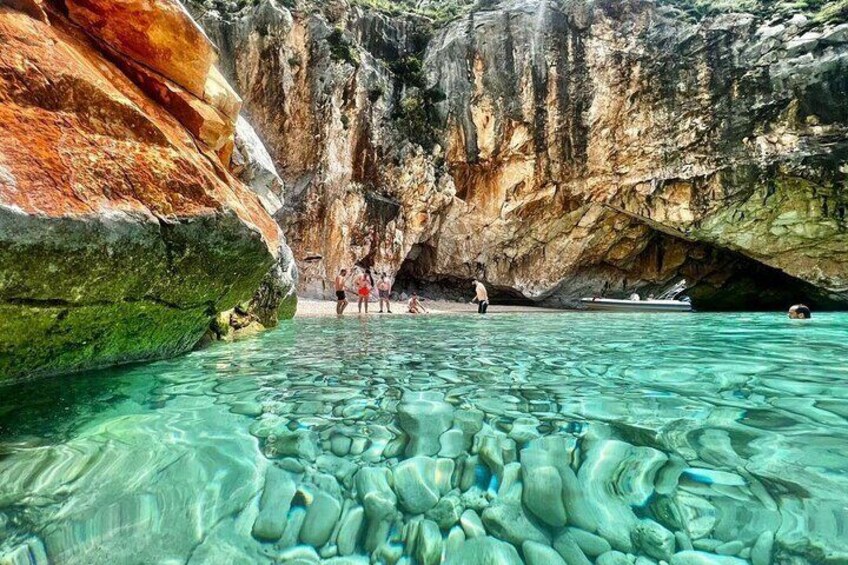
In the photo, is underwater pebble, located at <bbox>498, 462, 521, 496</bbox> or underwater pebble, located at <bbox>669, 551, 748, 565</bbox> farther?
underwater pebble, located at <bbox>498, 462, 521, 496</bbox>

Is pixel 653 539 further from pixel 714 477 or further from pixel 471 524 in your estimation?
pixel 471 524

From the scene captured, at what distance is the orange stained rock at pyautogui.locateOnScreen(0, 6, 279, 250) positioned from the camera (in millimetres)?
2746

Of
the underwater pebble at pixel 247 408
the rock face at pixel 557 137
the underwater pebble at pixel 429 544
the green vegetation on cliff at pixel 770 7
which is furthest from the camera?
the rock face at pixel 557 137

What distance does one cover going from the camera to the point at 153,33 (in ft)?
14.3

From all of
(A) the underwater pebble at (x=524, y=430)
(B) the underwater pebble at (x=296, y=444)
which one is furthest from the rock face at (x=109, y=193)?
(A) the underwater pebble at (x=524, y=430)

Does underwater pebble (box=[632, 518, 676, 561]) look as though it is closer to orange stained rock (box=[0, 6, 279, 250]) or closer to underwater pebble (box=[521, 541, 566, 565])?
underwater pebble (box=[521, 541, 566, 565])

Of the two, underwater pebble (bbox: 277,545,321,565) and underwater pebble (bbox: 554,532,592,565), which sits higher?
underwater pebble (bbox: 554,532,592,565)

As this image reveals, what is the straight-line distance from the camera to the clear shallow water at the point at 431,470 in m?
1.45

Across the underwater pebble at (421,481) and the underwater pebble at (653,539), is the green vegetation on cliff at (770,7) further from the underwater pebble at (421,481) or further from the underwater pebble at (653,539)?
the underwater pebble at (421,481)

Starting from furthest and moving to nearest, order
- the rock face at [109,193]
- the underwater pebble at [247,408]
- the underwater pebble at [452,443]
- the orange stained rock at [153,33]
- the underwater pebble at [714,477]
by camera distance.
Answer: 1. the orange stained rock at [153,33]
2. the rock face at [109,193]
3. the underwater pebble at [247,408]
4. the underwater pebble at [452,443]
5. the underwater pebble at [714,477]

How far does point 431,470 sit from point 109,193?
Answer: 3.15 m

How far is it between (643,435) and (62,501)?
2655 mm

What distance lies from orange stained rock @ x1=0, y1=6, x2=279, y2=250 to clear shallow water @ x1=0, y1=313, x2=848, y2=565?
1469 mm

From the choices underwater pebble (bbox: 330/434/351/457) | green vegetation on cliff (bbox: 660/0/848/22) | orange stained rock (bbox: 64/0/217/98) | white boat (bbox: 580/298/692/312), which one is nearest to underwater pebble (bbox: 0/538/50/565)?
underwater pebble (bbox: 330/434/351/457)
